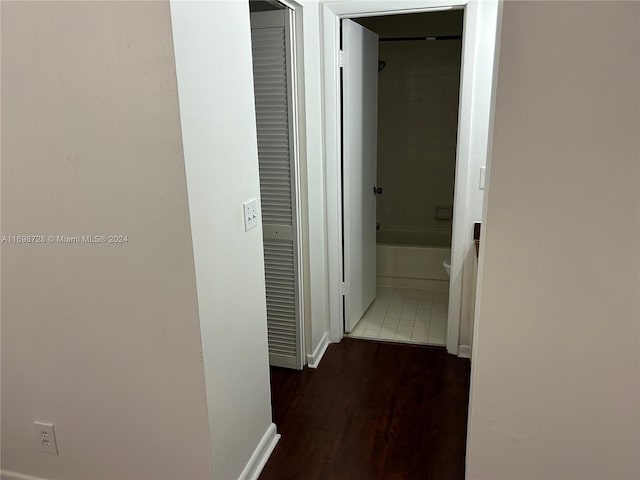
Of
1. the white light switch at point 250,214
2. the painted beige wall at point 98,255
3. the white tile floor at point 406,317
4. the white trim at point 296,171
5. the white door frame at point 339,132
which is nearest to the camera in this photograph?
the painted beige wall at point 98,255

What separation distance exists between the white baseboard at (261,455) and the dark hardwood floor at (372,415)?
0.03 meters

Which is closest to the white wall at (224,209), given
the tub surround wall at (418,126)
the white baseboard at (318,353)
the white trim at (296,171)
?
the white trim at (296,171)

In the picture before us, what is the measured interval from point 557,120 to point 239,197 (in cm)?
107

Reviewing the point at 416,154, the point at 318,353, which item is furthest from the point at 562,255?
the point at 416,154

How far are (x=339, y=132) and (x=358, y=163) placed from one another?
345 millimetres

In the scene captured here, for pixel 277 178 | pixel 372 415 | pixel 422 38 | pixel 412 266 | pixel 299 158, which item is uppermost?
pixel 422 38

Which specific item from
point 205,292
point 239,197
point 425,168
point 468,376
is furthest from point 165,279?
point 425,168

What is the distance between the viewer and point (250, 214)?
1944 millimetres

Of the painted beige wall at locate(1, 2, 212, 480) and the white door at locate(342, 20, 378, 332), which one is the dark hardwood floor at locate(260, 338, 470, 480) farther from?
the painted beige wall at locate(1, 2, 212, 480)

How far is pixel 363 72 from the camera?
10.6 feet

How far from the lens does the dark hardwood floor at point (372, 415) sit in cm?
217

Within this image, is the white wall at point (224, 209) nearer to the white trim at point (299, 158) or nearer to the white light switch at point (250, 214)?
the white light switch at point (250, 214)

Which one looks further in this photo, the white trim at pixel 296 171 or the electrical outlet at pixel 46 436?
the white trim at pixel 296 171

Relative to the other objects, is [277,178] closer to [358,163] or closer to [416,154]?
[358,163]
